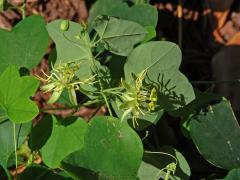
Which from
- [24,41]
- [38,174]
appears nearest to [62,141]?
[38,174]

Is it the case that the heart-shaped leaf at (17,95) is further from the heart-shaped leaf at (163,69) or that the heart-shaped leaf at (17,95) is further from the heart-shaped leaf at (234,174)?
the heart-shaped leaf at (234,174)

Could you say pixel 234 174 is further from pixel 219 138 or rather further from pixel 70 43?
pixel 70 43

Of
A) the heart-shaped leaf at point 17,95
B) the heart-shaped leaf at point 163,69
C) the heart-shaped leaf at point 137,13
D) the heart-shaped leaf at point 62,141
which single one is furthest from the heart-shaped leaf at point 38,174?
the heart-shaped leaf at point 137,13

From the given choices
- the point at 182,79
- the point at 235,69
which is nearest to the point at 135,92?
the point at 182,79

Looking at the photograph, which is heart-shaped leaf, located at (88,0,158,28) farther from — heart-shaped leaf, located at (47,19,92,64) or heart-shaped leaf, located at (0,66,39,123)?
heart-shaped leaf, located at (0,66,39,123)

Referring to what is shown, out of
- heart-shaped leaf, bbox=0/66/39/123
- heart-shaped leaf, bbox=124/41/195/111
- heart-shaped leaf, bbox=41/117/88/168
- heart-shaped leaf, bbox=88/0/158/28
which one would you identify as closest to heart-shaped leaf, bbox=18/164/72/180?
heart-shaped leaf, bbox=41/117/88/168

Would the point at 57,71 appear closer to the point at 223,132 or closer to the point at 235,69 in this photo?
the point at 223,132
